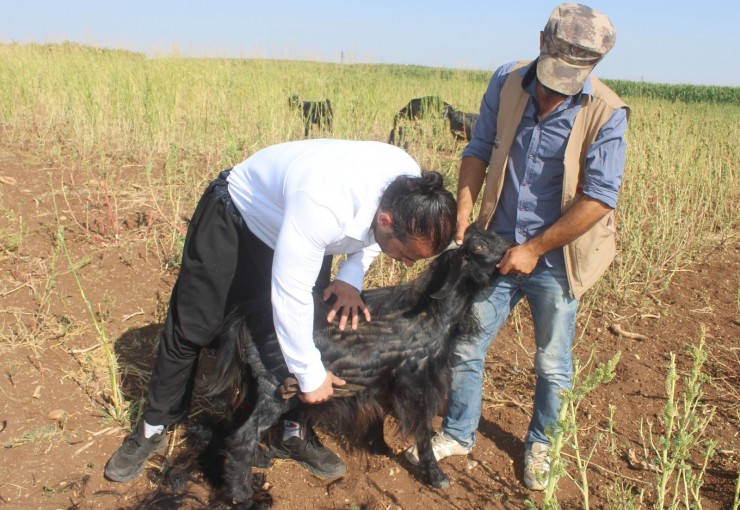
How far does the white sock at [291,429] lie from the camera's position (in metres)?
3.12

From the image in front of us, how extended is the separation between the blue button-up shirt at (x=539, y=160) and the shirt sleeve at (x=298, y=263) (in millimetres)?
1015

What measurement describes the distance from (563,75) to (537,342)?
4.00 ft

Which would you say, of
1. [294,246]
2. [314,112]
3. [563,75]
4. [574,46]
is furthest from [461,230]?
[314,112]

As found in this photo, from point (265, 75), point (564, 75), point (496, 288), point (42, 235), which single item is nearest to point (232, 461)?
point (496, 288)

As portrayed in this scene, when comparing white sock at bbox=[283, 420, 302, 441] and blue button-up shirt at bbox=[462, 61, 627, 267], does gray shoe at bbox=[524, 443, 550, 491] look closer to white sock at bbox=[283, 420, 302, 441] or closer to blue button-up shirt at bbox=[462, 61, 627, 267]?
blue button-up shirt at bbox=[462, 61, 627, 267]

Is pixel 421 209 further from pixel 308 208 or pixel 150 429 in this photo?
pixel 150 429

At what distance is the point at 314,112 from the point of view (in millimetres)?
7453

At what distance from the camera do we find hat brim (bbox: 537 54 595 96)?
2.35 m

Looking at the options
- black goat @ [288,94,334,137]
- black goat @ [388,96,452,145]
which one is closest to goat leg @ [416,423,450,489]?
black goat @ [388,96,452,145]

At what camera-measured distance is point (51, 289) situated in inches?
160

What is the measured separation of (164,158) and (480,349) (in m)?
5.04

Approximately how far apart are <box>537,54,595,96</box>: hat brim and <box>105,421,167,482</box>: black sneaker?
2.37m

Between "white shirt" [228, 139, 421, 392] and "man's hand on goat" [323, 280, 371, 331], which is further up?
"white shirt" [228, 139, 421, 392]

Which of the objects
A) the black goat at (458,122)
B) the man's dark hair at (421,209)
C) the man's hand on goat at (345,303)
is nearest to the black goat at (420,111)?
the black goat at (458,122)
